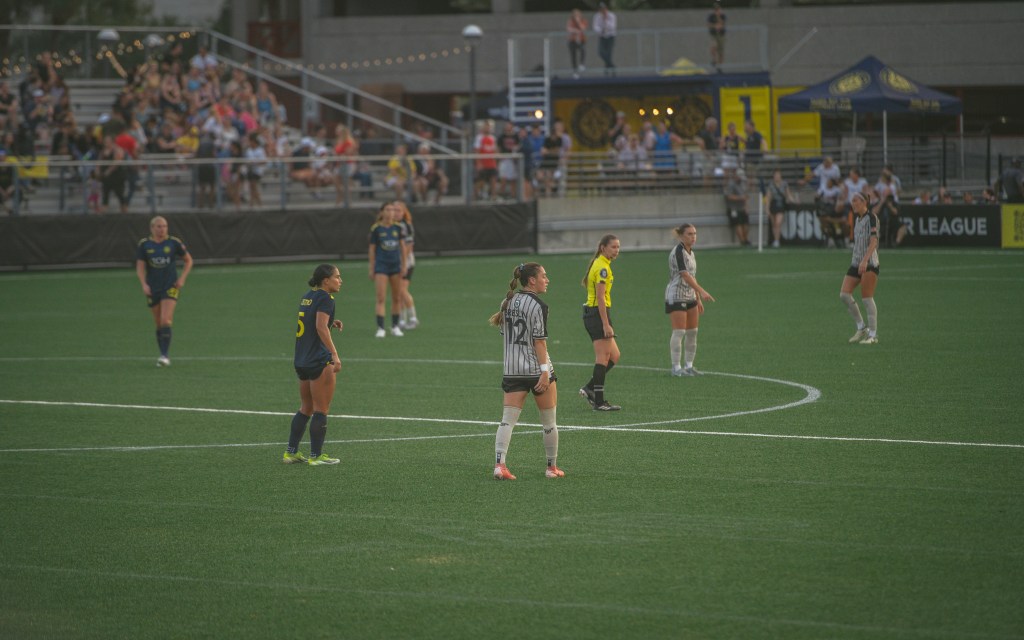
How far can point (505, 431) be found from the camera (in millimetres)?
11312

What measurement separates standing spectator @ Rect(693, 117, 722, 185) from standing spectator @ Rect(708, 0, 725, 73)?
11.6ft

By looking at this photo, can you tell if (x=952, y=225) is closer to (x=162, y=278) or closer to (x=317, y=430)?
(x=162, y=278)

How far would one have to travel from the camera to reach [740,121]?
43875 mm

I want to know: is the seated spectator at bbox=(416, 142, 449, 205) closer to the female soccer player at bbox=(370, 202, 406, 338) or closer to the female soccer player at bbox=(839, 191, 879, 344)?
the female soccer player at bbox=(370, 202, 406, 338)

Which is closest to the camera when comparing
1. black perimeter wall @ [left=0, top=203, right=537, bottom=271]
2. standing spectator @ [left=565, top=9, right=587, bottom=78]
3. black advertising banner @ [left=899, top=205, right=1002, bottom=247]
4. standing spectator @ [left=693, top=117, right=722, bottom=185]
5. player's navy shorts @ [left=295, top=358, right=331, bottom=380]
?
player's navy shorts @ [left=295, top=358, right=331, bottom=380]

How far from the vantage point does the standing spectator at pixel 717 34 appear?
141ft

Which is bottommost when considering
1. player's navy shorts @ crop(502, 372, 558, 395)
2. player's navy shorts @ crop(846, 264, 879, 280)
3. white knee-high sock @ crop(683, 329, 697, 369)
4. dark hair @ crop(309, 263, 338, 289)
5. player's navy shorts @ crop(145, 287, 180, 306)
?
white knee-high sock @ crop(683, 329, 697, 369)

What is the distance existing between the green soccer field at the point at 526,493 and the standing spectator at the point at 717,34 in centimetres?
2288

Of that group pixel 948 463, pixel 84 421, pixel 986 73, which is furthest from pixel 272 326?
pixel 986 73

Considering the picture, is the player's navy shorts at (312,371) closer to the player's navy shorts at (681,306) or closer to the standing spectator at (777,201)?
the player's navy shorts at (681,306)

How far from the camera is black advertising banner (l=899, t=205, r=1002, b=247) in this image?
116 feet

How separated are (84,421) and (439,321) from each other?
966 cm

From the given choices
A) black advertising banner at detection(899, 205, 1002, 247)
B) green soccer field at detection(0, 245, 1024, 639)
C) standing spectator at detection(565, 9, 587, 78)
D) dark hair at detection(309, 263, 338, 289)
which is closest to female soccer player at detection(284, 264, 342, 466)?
dark hair at detection(309, 263, 338, 289)

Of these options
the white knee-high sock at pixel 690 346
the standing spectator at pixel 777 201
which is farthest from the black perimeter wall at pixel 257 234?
the white knee-high sock at pixel 690 346
